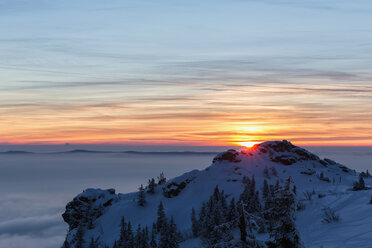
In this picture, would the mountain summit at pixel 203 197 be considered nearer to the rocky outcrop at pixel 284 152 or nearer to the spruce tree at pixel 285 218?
the rocky outcrop at pixel 284 152

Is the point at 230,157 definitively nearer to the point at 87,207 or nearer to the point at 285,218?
the point at 87,207

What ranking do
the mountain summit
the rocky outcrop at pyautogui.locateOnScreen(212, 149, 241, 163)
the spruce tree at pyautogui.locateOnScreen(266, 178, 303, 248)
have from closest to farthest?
1. the spruce tree at pyautogui.locateOnScreen(266, 178, 303, 248)
2. the mountain summit
3. the rocky outcrop at pyautogui.locateOnScreen(212, 149, 241, 163)

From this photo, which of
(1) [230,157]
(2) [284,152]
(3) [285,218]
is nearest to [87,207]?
(1) [230,157]

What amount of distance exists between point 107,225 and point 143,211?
433 inches

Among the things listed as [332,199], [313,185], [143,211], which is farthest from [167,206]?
[332,199]

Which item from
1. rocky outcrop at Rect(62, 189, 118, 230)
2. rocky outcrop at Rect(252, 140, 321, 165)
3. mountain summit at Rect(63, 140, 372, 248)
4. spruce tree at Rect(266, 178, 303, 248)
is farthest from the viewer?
rocky outcrop at Rect(252, 140, 321, 165)

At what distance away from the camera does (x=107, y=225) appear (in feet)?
399

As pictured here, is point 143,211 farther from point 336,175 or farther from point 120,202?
point 336,175

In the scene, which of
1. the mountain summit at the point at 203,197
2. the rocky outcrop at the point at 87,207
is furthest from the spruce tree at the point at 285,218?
the rocky outcrop at the point at 87,207

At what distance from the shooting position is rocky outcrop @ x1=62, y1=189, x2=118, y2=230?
131 meters

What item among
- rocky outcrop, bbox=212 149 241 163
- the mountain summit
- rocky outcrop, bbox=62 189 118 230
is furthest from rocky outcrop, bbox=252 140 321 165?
rocky outcrop, bbox=62 189 118 230

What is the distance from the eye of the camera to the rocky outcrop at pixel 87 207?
131 m

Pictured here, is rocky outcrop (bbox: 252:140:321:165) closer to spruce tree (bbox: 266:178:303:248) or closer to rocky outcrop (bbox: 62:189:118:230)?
rocky outcrop (bbox: 62:189:118:230)

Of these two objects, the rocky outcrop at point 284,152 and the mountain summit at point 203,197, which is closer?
the mountain summit at point 203,197
